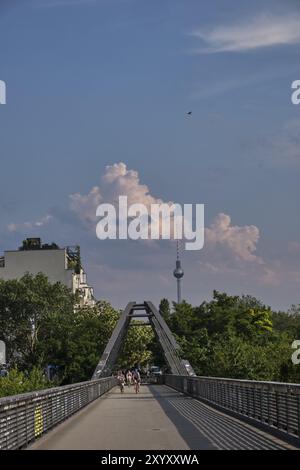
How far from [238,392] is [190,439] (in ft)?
31.3

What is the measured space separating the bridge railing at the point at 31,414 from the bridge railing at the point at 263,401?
5.18m

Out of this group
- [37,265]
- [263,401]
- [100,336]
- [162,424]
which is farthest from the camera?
[37,265]

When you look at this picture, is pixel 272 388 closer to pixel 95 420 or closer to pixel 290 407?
pixel 290 407

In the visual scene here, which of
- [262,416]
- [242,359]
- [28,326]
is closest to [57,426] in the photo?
[262,416]

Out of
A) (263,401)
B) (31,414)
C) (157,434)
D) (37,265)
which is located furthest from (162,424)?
(37,265)

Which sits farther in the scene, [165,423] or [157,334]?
[157,334]

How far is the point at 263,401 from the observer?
23.2m

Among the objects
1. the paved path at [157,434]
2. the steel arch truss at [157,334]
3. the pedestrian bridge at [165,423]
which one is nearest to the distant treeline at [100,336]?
the steel arch truss at [157,334]

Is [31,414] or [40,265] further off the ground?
[40,265]

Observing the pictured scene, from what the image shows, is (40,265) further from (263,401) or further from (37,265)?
(263,401)

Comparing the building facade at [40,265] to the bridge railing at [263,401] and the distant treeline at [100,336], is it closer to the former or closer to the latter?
the distant treeline at [100,336]

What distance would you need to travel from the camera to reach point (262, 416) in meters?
23.3

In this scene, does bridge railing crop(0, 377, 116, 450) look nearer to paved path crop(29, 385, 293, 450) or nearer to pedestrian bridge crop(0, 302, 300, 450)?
pedestrian bridge crop(0, 302, 300, 450)

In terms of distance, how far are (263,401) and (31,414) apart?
21.5 feet
